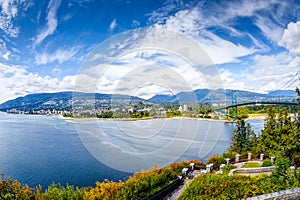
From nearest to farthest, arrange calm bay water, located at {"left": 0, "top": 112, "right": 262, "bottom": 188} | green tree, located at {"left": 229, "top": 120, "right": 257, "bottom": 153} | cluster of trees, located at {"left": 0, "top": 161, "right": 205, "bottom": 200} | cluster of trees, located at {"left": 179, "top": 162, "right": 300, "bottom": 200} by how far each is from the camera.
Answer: cluster of trees, located at {"left": 179, "top": 162, "right": 300, "bottom": 200}
cluster of trees, located at {"left": 0, "top": 161, "right": 205, "bottom": 200}
calm bay water, located at {"left": 0, "top": 112, "right": 262, "bottom": 188}
green tree, located at {"left": 229, "top": 120, "right": 257, "bottom": 153}

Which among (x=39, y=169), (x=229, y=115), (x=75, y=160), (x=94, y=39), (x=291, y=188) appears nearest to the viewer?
(x=291, y=188)

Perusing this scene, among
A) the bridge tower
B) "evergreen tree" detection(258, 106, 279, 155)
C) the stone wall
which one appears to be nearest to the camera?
the stone wall

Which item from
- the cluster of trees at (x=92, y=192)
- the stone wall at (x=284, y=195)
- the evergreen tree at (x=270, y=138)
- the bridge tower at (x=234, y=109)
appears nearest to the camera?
the stone wall at (x=284, y=195)

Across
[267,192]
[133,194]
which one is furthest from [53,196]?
[267,192]

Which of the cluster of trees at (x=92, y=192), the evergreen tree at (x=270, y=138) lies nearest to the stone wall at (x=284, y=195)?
the cluster of trees at (x=92, y=192)

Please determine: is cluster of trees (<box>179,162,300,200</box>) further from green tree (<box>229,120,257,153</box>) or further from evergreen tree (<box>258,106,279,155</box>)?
green tree (<box>229,120,257,153</box>)

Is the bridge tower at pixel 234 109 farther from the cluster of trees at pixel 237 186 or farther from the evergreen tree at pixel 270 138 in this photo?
the cluster of trees at pixel 237 186

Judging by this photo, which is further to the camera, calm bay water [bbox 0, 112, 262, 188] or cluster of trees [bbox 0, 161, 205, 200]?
calm bay water [bbox 0, 112, 262, 188]

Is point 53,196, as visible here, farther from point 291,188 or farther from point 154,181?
point 291,188

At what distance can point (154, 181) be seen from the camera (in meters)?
5.02

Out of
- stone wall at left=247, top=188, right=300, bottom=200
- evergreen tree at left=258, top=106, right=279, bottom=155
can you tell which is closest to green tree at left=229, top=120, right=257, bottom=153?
evergreen tree at left=258, top=106, right=279, bottom=155

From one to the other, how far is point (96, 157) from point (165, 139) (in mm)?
6515

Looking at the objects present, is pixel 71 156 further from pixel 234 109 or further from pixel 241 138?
pixel 234 109

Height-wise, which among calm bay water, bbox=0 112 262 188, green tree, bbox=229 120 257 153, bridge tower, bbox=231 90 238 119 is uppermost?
bridge tower, bbox=231 90 238 119
